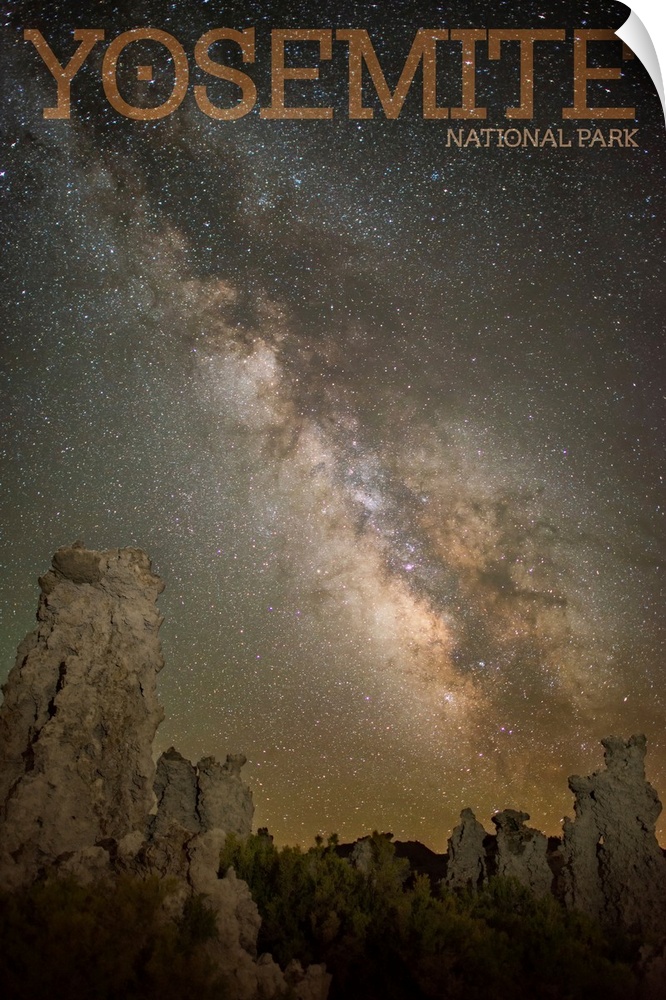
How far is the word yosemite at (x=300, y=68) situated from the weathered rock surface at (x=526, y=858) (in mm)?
13046

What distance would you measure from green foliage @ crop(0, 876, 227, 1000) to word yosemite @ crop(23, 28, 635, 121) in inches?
386

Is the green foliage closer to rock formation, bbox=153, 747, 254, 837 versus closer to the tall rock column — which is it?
the tall rock column

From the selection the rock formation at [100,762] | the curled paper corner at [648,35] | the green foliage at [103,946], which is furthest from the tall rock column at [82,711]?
the curled paper corner at [648,35]

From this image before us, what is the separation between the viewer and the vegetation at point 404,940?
33.0ft

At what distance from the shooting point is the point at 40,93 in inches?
496

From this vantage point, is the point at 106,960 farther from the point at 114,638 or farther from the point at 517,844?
the point at 517,844

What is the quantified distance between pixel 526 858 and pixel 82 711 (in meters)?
10.5

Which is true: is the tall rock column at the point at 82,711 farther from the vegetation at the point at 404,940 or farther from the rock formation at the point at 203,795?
the rock formation at the point at 203,795

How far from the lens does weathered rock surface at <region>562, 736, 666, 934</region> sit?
14273mm

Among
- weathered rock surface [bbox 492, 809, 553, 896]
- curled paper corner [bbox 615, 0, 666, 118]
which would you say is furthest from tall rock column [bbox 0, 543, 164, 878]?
weathered rock surface [bbox 492, 809, 553, 896]

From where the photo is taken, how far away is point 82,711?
10.1 m

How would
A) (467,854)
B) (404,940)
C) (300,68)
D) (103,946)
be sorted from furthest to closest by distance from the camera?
(467,854) < (300,68) < (404,940) < (103,946)

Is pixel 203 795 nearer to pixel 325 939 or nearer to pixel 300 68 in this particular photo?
pixel 325 939

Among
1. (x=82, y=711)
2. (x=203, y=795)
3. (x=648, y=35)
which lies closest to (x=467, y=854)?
(x=203, y=795)
